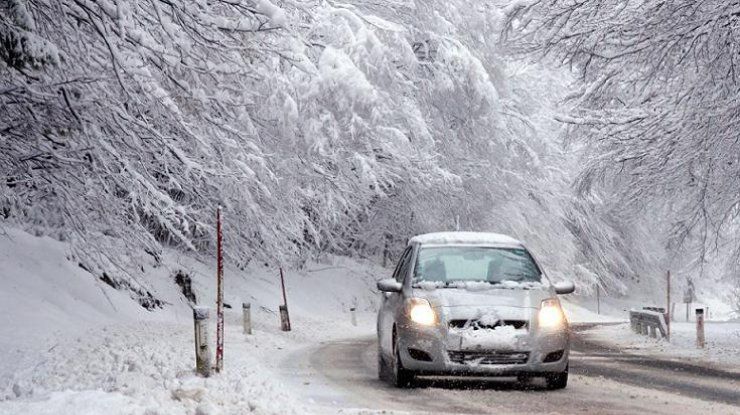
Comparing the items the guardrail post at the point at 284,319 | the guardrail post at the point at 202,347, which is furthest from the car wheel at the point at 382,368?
the guardrail post at the point at 284,319

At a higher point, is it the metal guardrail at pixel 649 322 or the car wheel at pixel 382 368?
the metal guardrail at pixel 649 322

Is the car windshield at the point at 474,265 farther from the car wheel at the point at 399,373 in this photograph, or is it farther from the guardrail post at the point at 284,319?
the guardrail post at the point at 284,319

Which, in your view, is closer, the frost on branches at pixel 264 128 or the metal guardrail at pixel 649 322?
the frost on branches at pixel 264 128

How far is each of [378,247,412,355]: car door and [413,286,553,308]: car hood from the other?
A: 1.58ft

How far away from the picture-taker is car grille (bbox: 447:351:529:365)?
37.6 ft

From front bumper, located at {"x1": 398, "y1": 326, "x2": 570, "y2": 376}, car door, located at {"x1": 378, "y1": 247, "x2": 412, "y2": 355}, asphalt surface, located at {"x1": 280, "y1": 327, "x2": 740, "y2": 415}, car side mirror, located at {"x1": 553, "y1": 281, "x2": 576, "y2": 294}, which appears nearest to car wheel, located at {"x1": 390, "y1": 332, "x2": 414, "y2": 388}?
asphalt surface, located at {"x1": 280, "y1": 327, "x2": 740, "y2": 415}

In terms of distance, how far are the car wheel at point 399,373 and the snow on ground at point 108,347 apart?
1.32 meters

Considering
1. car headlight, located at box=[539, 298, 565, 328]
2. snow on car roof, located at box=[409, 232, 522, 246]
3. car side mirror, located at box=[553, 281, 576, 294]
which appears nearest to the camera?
car headlight, located at box=[539, 298, 565, 328]

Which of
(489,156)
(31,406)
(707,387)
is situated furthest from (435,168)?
(31,406)

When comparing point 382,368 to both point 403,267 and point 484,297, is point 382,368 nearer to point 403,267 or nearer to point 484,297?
point 403,267

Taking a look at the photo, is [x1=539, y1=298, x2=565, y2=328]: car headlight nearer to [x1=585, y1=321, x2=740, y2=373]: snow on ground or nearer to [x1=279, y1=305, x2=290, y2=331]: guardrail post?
[x1=585, y1=321, x2=740, y2=373]: snow on ground

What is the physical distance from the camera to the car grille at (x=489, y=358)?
1147 cm

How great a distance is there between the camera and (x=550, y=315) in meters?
11.8

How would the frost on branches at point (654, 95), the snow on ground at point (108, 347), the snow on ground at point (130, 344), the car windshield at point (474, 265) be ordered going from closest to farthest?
the snow on ground at point (108, 347) < the snow on ground at point (130, 344) < the car windshield at point (474, 265) < the frost on branches at point (654, 95)
